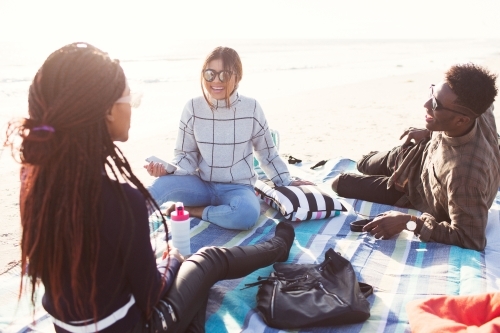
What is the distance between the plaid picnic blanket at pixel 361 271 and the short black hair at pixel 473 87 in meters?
1.05

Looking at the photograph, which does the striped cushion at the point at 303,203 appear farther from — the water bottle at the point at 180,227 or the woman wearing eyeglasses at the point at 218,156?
the water bottle at the point at 180,227

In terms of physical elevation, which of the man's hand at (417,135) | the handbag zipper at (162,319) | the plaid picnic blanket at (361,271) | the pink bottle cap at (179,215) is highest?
the man's hand at (417,135)

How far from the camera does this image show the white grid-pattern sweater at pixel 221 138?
13.9 ft

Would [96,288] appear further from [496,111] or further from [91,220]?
[496,111]

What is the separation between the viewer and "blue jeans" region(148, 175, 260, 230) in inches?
159

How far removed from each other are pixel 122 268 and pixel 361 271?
198 centimetres

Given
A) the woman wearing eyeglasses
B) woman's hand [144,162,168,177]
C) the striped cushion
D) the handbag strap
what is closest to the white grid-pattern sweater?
the woman wearing eyeglasses

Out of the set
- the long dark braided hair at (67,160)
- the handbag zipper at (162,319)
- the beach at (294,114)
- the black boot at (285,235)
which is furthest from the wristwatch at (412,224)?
the beach at (294,114)

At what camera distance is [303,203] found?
166 inches

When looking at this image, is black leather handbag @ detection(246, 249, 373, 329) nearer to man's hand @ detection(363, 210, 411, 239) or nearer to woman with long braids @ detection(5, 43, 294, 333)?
man's hand @ detection(363, 210, 411, 239)

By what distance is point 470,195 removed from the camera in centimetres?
339

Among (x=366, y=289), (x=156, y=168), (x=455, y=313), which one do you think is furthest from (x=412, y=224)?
(x=156, y=168)

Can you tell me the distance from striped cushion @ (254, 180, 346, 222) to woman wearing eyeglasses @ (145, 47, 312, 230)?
25 centimetres

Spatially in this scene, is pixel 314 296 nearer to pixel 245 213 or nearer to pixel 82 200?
pixel 245 213
